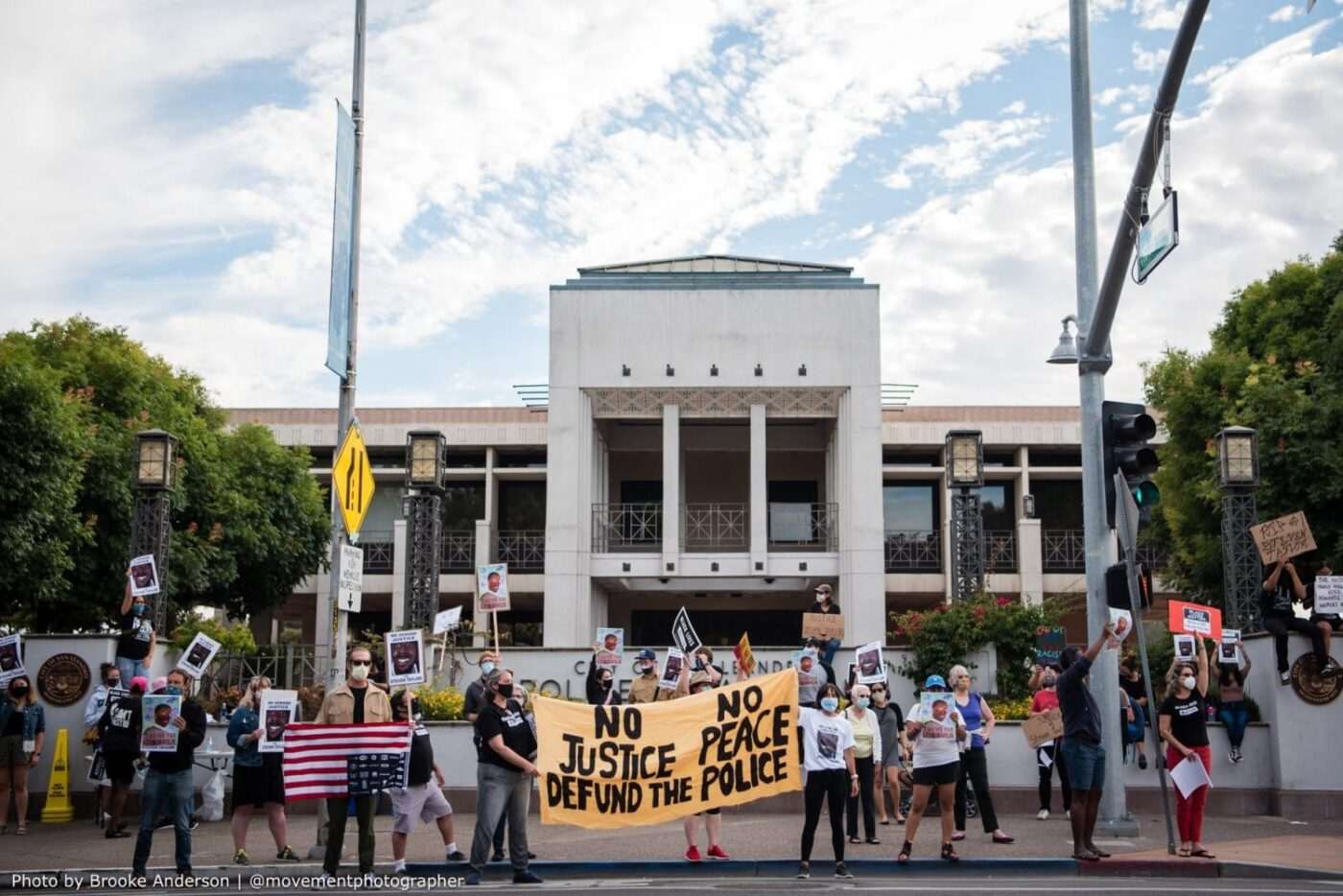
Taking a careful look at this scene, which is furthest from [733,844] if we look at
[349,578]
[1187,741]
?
[349,578]

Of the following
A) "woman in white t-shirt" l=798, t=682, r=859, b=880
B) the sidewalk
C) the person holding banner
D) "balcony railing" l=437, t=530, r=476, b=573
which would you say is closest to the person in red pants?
the sidewalk

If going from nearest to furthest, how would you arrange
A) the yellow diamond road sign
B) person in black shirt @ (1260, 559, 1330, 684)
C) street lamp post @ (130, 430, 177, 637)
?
1. the yellow diamond road sign
2. person in black shirt @ (1260, 559, 1330, 684)
3. street lamp post @ (130, 430, 177, 637)

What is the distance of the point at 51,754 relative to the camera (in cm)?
1936

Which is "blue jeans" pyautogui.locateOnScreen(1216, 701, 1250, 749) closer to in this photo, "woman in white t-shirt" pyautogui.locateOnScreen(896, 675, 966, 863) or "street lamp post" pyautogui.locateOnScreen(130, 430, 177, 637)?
"woman in white t-shirt" pyautogui.locateOnScreen(896, 675, 966, 863)

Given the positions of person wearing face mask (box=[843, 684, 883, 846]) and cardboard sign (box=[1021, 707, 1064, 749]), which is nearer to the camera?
person wearing face mask (box=[843, 684, 883, 846])

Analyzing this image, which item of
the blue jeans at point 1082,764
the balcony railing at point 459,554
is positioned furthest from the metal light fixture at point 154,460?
the balcony railing at point 459,554

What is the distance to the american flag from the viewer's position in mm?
12227

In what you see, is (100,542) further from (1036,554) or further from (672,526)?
(1036,554)

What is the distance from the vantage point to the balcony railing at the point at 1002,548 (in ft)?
137

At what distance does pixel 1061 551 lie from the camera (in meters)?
42.2

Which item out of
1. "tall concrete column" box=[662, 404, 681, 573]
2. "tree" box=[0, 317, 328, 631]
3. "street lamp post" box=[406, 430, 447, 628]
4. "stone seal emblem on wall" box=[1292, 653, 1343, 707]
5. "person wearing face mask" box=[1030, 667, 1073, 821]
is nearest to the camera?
"person wearing face mask" box=[1030, 667, 1073, 821]

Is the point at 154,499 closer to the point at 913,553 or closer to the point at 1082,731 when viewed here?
the point at 1082,731

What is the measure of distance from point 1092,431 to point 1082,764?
13.7 feet

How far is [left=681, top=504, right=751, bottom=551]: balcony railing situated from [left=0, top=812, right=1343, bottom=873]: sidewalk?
16.4 m
